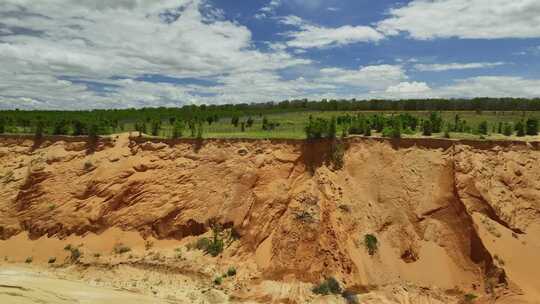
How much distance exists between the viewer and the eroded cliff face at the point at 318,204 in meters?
25.7

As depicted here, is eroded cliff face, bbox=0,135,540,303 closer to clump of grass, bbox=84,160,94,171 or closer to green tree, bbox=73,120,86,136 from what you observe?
clump of grass, bbox=84,160,94,171

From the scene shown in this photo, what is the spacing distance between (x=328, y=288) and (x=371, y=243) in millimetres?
3807

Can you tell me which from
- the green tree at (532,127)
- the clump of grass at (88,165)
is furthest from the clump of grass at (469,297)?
the clump of grass at (88,165)

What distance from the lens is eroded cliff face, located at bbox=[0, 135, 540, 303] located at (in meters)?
25.7

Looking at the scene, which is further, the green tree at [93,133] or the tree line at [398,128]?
the green tree at [93,133]

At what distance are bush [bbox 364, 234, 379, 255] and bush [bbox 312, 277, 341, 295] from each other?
2.86 meters

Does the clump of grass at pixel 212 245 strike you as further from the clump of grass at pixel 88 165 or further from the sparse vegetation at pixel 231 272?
the clump of grass at pixel 88 165

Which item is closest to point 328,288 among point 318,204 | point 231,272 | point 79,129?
point 318,204

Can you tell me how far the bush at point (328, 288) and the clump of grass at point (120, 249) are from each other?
1200 centimetres

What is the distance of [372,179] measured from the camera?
29.3m

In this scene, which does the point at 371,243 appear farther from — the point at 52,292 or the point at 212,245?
the point at 52,292

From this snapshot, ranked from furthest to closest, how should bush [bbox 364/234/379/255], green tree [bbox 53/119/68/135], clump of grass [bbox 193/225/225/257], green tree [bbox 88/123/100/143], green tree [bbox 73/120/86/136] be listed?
green tree [bbox 53/119/68/135]
green tree [bbox 73/120/86/136]
green tree [bbox 88/123/100/143]
clump of grass [bbox 193/225/225/257]
bush [bbox 364/234/379/255]

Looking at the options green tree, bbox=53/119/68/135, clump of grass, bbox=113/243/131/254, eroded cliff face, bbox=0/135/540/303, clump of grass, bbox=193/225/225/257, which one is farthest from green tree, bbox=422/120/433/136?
green tree, bbox=53/119/68/135

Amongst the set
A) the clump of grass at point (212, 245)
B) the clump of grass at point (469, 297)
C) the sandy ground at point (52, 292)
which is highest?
the clump of grass at point (212, 245)
